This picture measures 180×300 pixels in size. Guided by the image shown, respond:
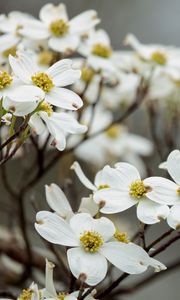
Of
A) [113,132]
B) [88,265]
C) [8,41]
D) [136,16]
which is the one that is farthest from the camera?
[136,16]

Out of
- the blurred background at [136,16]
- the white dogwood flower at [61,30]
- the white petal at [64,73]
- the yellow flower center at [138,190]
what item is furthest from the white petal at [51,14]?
the blurred background at [136,16]

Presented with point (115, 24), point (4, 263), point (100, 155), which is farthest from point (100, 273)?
point (115, 24)

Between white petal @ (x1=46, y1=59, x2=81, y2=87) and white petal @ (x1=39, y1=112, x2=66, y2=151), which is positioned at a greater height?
white petal @ (x1=46, y1=59, x2=81, y2=87)

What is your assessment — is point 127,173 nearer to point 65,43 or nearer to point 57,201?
point 57,201

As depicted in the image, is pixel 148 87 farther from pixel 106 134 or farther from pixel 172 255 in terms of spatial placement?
pixel 172 255

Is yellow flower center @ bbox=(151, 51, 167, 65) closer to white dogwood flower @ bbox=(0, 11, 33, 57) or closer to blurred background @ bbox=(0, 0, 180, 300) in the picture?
white dogwood flower @ bbox=(0, 11, 33, 57)

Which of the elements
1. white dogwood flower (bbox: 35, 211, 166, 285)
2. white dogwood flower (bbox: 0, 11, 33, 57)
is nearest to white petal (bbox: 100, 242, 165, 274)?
white dogwood flower (bbox: 35, 211, 166, 285)

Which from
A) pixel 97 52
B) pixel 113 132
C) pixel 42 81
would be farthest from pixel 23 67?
pixel 113 132
